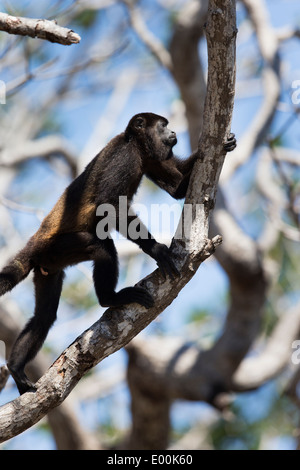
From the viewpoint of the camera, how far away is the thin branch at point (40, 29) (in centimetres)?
399

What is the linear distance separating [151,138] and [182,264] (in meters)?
1.89

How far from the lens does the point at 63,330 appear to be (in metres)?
11.9

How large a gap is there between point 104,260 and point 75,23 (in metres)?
10.5

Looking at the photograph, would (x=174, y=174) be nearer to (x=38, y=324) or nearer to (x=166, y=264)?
(x=166, y=264)

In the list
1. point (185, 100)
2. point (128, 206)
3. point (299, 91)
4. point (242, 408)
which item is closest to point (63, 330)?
point (242, 408)

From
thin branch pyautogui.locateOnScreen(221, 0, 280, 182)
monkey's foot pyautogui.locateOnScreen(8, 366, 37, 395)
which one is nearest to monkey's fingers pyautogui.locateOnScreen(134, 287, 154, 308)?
monkey's foot pyautogui.locateOnScreen(8, 366, 37, 395)

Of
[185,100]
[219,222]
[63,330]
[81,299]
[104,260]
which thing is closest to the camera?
[104,260]

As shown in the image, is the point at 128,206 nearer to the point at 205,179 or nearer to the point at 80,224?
the point at 80,224

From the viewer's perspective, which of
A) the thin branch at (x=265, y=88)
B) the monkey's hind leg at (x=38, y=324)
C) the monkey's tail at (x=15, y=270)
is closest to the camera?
the monkey's tail at (x=15, y=270)

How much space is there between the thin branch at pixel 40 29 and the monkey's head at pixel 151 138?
5.42ft

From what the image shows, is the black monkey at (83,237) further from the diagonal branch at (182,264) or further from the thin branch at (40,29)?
the thin branch at (40,29)

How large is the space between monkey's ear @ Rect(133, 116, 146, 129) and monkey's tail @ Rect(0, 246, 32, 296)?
5.44 ft

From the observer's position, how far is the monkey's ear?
5734 mm

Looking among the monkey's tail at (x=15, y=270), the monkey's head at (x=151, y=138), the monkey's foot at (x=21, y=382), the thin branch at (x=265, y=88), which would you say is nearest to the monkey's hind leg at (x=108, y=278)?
the monkey's tail at (x=15, y=270)
